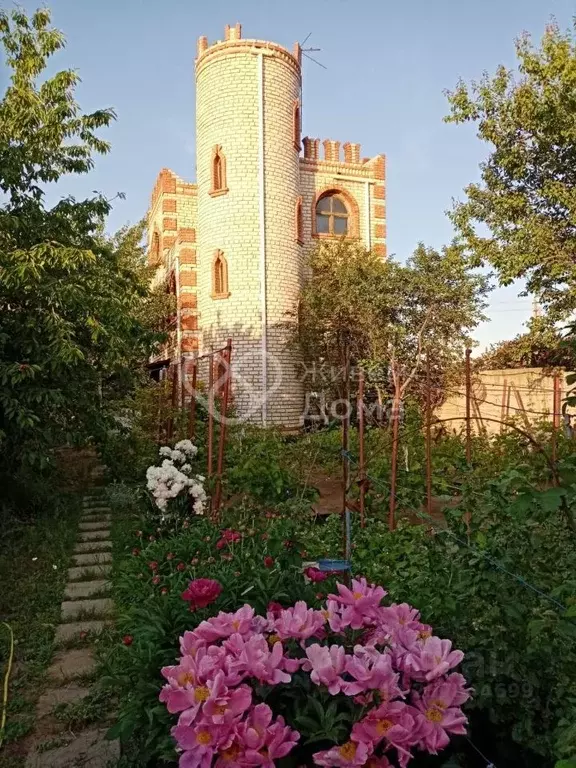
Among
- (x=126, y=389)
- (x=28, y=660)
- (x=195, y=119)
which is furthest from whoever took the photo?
(x=195, y=119)

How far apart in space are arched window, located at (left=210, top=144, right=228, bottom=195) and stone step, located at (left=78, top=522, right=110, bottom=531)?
9378 millimetres

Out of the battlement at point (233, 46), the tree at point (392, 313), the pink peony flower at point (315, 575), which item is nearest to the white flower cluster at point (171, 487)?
the pink peony flower at point (315, 575)

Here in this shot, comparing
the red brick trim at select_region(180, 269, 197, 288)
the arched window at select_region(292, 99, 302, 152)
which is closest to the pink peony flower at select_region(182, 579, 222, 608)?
the red brick trim at select_region(180, 269, 197, 288)

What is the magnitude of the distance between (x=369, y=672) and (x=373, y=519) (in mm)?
3621

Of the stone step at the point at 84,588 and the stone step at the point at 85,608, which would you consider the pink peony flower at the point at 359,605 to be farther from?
the stone step at the point at 84,588

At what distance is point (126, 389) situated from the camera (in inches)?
398

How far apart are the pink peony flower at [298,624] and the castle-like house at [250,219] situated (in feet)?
36.5

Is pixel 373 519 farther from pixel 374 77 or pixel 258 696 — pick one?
pixel 374 77

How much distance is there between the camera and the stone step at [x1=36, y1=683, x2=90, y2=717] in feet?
9.52

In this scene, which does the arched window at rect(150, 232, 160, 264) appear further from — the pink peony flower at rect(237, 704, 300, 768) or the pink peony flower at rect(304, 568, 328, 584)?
the pink peony flower at rect(237, 704, 300, 768)

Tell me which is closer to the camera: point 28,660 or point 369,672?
point 369,672

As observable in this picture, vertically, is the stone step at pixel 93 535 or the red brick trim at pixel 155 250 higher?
the red brick trim at pixel 155 250

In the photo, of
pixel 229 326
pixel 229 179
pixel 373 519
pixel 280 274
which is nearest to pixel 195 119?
pixel 229 179

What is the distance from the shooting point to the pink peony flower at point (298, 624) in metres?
1.69
